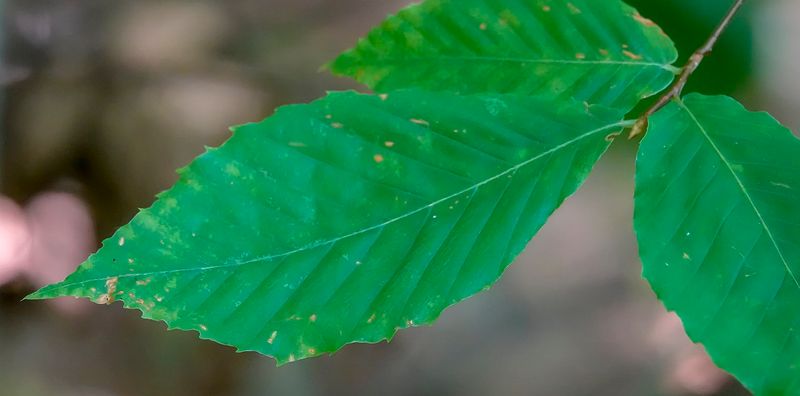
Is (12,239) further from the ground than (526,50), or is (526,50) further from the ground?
(526,50)

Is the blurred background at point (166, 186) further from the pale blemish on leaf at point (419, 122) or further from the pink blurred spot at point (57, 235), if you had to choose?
the pale blemish on leaf at point (419, 122)

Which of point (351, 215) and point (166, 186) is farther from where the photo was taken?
point (166, 186)

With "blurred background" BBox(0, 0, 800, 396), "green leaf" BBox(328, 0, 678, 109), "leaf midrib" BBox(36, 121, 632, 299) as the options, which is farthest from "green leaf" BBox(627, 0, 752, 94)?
"leaf midrib" BBox(36, 121, 632, 299)

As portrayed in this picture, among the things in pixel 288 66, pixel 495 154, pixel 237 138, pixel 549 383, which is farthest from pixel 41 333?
pixel 495 154

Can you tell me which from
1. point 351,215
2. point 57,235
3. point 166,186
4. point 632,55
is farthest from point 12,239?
point 632,55

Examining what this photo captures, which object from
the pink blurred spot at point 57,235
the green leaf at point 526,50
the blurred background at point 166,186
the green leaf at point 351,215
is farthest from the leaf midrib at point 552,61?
the pink blurred spot at point 57,235

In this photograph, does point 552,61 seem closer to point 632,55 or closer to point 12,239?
point 632,55

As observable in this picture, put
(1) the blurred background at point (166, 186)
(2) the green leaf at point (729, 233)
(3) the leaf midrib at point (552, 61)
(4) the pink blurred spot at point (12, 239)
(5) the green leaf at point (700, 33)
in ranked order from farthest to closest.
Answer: (4) the pink blurred spot at point (12, 239) < (1) the blurred background at point (166, 186) < (5) the green leaf at point (700, 33) < (3) the leaf midrib at point (552, 61) < (2) the green leaf at point (729, 233)
